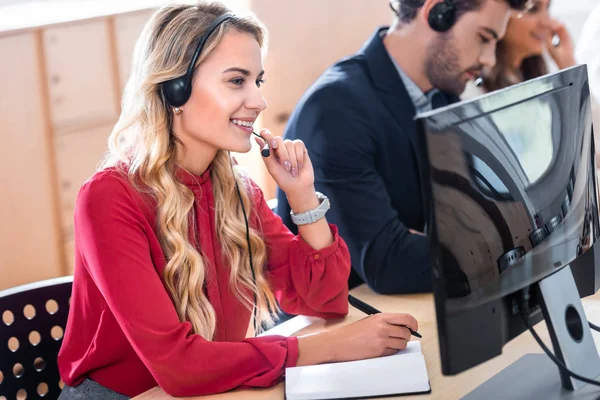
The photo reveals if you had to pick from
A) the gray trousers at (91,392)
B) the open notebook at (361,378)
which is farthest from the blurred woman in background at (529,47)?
the gray trousers at (91,392)

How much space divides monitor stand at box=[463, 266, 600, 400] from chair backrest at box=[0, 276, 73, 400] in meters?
0.82

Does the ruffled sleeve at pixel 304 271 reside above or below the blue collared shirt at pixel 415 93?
below

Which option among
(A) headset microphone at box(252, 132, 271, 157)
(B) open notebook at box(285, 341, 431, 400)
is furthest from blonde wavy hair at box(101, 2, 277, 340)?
(B) open notebook at box(285, 341, 431, 400)

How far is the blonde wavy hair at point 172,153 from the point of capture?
137 centimetres

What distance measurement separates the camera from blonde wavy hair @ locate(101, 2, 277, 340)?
137 centimetres

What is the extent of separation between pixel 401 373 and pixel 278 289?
0.42 m

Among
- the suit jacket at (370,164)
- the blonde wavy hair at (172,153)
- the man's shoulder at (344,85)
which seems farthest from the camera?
the man's shoulder at (344,85)

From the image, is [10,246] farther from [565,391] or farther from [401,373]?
[565,391]

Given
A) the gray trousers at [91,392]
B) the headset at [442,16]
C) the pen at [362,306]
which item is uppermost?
the headset at [442,16]

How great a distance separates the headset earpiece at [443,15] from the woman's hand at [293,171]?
1.99ft

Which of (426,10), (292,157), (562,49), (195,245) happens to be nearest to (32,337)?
(195,245)

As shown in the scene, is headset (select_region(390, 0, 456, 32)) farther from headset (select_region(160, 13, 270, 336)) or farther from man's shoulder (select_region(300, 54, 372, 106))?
headset (select_region(160, 13, 270, 336))

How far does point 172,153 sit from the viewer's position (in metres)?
1.44

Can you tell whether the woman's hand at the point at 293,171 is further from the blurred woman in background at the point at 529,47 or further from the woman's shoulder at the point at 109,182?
the blurred woman in background at the point at 529,47
